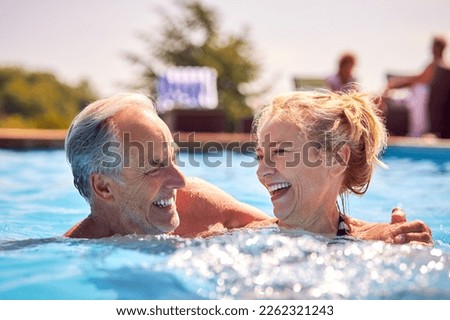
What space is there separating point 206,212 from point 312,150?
55cm

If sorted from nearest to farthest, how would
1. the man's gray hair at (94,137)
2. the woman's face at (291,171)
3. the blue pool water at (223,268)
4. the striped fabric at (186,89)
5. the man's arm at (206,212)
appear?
the blue pool water at (223,268)
the man's gray hair at (94,137)
the woman's face at (291,171)
the man's arm at (206,212)
the striped fabric at (186,89)

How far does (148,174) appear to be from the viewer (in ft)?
8.98

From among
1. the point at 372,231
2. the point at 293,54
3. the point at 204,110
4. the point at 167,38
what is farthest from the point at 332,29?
the point at 372,231

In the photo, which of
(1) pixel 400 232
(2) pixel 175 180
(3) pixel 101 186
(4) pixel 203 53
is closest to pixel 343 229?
Result: (1) pixel 400 232

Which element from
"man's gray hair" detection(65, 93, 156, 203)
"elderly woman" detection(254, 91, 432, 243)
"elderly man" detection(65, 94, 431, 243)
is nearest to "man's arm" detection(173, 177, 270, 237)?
"elderly man" detection(65, 94, 431, 243)

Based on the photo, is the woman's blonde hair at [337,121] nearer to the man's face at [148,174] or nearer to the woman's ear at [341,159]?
the woman's ear at [341,159]

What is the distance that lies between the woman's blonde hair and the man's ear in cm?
67

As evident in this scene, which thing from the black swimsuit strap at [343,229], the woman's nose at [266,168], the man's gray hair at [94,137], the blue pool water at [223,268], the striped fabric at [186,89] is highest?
the man's gray hair at [94,137]

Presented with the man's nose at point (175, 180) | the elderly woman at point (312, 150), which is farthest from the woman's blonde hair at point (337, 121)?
the man's nose at point (175, 180)

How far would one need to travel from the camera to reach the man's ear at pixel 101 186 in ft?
8.99

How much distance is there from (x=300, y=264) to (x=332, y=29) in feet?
41.2

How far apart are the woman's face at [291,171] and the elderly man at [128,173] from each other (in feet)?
0.86

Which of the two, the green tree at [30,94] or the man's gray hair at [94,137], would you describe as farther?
the green tree at [30,94]

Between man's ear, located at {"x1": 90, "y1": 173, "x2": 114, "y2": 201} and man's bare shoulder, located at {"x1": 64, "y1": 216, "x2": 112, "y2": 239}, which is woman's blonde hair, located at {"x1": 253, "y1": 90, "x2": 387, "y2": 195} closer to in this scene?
man's ear, located at {"x1": 90, "y1": 173, "x2": 114, "y2": 201}
